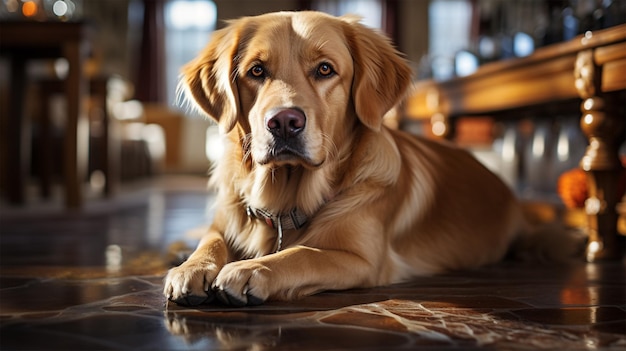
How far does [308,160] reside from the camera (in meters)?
1.96

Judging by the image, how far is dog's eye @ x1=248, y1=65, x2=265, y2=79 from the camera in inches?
82.7

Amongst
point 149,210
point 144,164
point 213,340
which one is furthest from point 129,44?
point 213,340

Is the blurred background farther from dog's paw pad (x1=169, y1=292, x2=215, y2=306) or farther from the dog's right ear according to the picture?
dog's paw pad (x1=169, y1=292, x2=215, y2=306)

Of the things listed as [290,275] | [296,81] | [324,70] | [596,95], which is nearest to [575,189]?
[596,95]

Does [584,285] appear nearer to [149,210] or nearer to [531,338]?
[531,338]

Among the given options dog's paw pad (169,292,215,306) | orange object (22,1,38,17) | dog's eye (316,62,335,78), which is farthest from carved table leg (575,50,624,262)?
orange object (22,1,38,17)

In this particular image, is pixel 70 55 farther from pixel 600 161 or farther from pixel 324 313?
pixel 324 313

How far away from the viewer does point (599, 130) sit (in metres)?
2.69

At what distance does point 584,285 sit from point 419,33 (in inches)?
481

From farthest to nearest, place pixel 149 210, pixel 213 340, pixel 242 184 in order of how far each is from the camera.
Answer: pixel 149 210 < pixel 242 184 < pixel 213 340

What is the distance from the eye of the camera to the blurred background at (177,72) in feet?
15.5

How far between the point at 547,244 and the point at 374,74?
1.16m

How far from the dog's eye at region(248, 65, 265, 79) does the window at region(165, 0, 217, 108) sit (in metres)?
11.9

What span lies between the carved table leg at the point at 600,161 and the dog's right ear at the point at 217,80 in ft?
4.43
